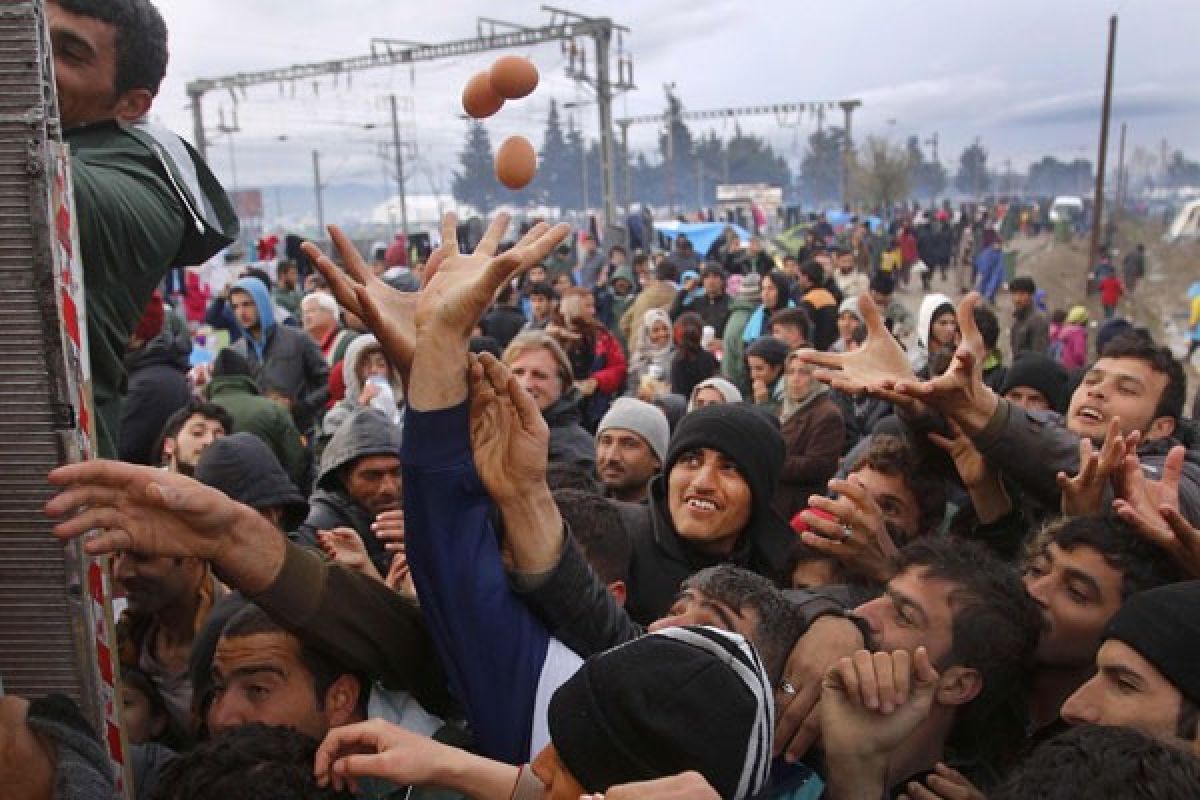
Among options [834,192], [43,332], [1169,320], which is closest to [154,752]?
[43,332]

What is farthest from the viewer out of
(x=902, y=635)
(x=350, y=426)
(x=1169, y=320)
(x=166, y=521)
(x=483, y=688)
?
(x=1169, y=320)

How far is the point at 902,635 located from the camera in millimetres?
2258

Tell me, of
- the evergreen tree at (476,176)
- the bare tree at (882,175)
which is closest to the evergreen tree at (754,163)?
the evergreen tree at (476,176)

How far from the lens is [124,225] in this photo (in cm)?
A: 174

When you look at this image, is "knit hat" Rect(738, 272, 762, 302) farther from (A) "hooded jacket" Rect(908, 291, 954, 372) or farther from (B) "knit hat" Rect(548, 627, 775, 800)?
(B) "knit hat" Rect(548, 627, 775, 800)

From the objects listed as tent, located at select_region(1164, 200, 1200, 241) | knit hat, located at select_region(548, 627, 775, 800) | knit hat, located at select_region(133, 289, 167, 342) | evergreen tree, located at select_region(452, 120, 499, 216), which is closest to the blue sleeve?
knit hat, located at select_region(548, 627, 775, 800)

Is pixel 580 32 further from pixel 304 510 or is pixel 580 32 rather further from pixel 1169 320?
pixel 304 510

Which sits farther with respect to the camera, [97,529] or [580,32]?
[580,32]

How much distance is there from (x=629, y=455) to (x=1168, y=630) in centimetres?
266

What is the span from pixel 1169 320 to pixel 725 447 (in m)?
25.4

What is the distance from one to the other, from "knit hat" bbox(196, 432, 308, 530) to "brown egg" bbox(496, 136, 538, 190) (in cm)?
179

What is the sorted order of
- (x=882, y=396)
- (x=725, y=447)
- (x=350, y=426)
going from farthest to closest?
(x=350, y=426) → (x=725, y=447) → (x=882, y=396)

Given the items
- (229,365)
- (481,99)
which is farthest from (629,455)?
(229,365)

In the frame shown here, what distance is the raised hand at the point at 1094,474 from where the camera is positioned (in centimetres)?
246
